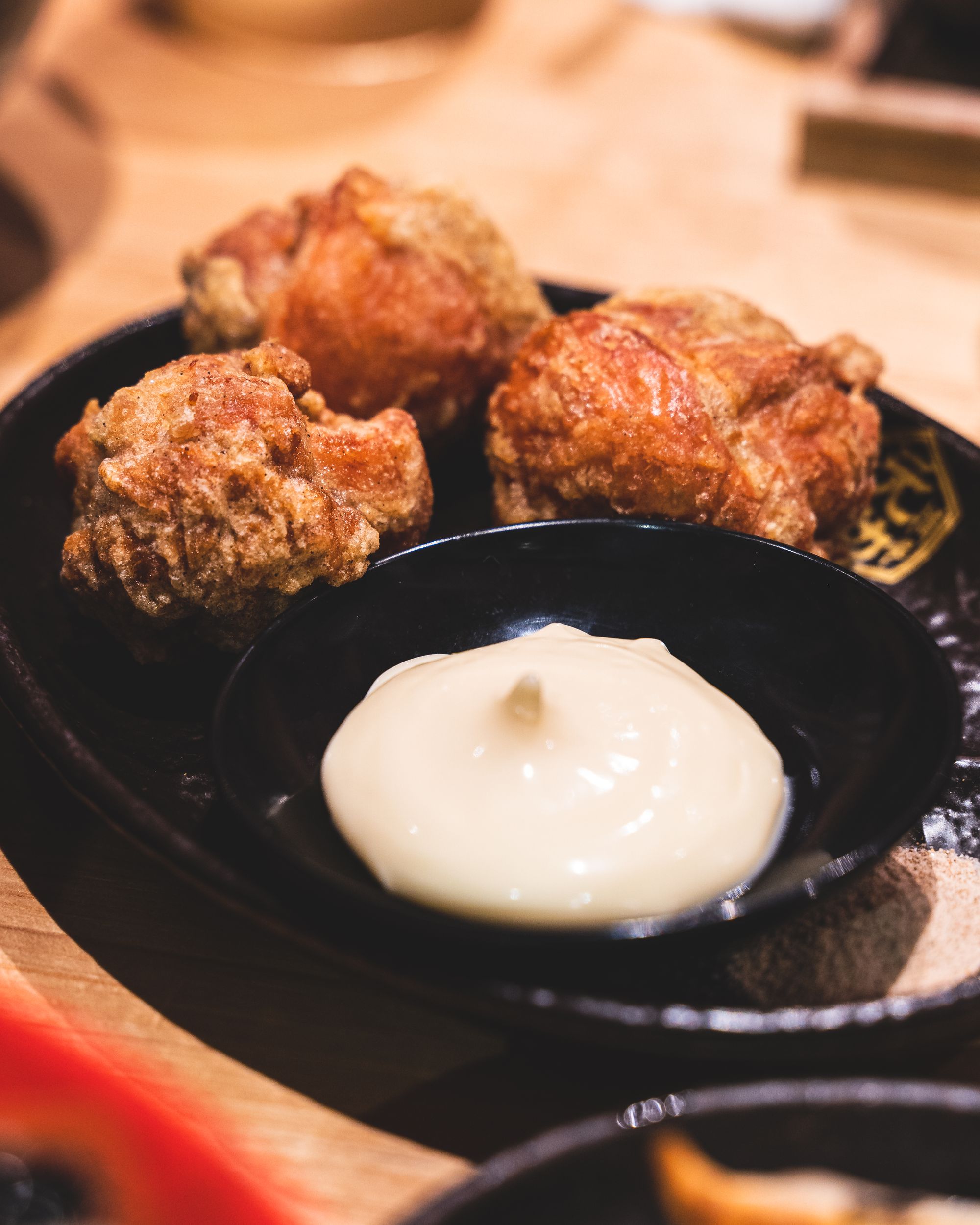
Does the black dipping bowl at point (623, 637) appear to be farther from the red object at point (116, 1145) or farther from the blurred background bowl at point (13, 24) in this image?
the blurred background bowl at point (13, 24)

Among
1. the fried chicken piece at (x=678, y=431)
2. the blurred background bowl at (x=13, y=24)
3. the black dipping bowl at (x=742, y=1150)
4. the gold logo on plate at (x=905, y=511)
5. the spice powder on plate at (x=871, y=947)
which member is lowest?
the spice powder on plate at (x=871, y=947)

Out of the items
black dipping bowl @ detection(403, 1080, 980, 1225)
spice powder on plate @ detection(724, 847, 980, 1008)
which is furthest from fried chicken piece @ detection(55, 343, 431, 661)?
black dipping bowl @ detection(403, 1080, 980, 1225)

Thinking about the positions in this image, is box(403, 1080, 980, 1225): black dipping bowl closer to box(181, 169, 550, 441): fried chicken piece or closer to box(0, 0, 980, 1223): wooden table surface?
box(0, 0, 980, 1223): wooden table surface

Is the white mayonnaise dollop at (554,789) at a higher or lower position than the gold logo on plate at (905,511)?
higher

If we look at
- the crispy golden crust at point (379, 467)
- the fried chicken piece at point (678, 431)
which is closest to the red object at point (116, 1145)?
the crispy golden crust at point (379, 467)

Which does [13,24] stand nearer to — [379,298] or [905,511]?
[379,298]

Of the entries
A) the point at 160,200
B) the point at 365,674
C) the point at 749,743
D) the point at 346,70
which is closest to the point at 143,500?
the point at 365,674
